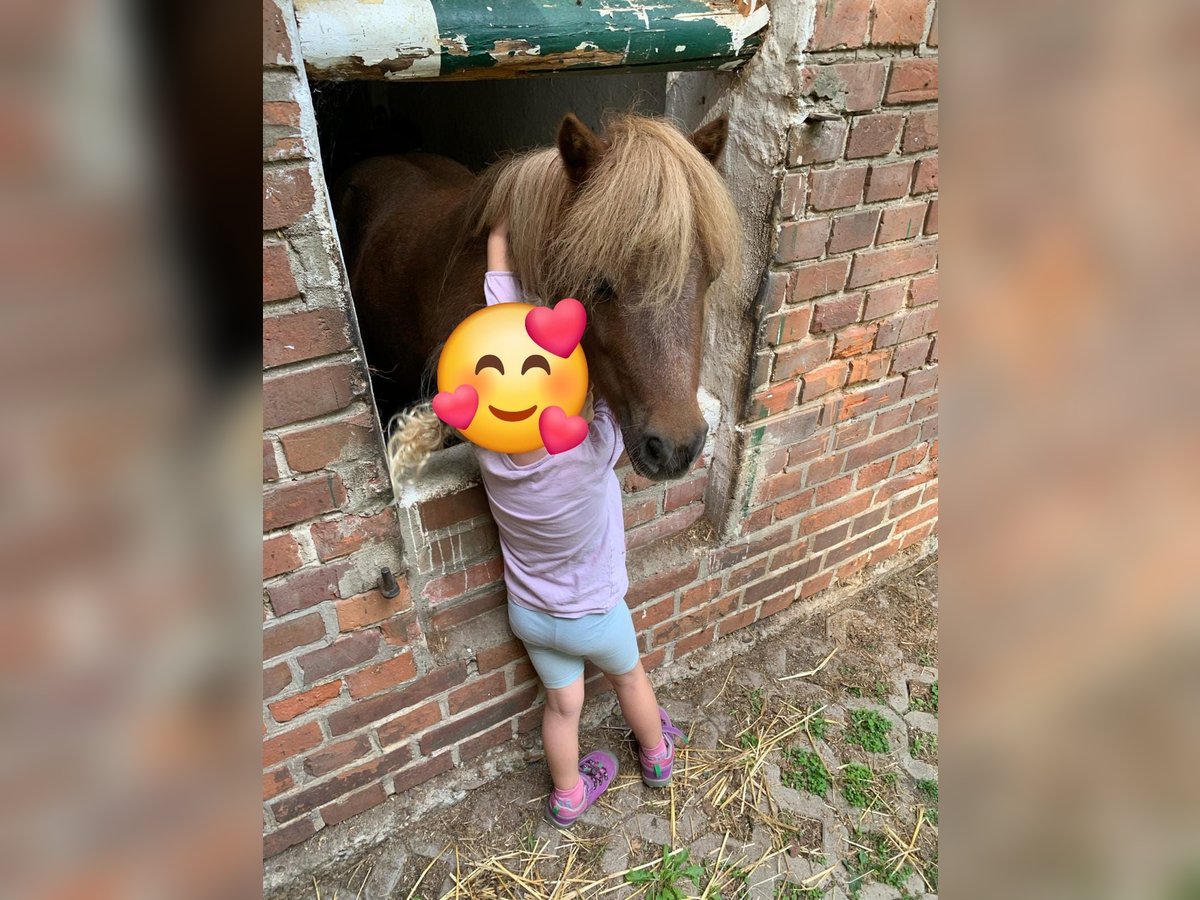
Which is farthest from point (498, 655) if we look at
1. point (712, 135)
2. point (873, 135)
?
point (873, 135)

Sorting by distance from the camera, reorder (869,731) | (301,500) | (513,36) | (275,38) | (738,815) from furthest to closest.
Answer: (869,731)
(738,815)
(301,500)
(513,36)
(275,38)

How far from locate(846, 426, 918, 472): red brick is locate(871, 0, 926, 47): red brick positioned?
3.70 ft

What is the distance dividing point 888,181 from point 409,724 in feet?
5.69

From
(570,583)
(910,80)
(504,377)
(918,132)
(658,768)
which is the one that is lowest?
(658,768)

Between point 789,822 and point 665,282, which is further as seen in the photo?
point 789,822

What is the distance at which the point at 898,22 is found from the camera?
1383 mm

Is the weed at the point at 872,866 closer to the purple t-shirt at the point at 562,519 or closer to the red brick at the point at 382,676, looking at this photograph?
the purple t-shirt at the point at 562,519

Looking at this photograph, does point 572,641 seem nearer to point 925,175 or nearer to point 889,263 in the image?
point 889,263
